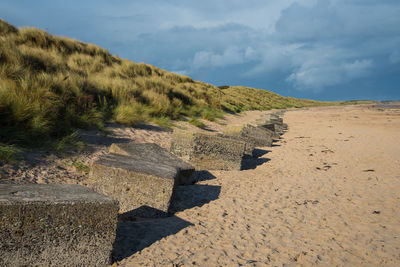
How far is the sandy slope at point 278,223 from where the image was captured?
2.21 m

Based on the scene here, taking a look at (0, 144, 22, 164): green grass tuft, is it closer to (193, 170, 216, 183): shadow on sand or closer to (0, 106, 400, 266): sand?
(0, 106, 400, 266): sand

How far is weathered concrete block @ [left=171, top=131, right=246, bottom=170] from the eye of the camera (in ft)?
15.6

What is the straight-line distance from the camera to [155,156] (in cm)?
397

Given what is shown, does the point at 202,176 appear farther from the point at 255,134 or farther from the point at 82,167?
the point at 255,134

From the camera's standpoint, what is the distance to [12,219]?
5.33 feet

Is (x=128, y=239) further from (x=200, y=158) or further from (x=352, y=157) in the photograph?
(x=352, y=157)

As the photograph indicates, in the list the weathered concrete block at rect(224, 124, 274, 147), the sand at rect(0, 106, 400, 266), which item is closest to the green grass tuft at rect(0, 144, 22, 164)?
the sand at rect(0, 106, 400, 266)

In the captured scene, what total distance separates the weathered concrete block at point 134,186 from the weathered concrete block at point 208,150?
6.34 ft

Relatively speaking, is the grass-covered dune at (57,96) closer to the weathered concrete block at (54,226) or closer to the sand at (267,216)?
the sand at (267,216)

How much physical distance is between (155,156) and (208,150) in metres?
1.19

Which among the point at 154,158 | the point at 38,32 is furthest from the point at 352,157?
the point at 38,32

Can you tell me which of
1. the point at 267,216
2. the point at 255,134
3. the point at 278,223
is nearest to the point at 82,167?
the point at 267,216

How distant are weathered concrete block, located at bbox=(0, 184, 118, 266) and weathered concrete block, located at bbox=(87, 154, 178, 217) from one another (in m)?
0.71

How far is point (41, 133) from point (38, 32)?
951 centimetres
